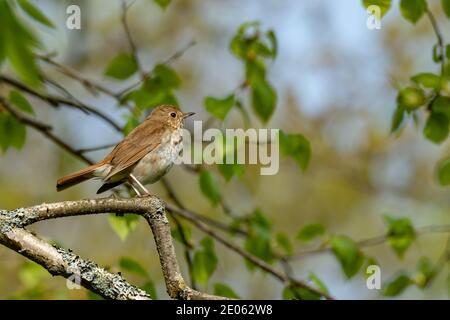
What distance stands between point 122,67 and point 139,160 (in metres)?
0.75

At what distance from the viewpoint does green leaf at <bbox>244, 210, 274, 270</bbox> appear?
5.69m

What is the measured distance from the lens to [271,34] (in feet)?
16.3

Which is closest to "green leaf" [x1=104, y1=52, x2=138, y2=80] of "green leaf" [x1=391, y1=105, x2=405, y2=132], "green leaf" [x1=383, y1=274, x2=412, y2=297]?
"green leaf" [x1=391, y1=105, x2=405, y2=132]

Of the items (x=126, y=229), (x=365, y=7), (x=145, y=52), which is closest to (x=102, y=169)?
(x=126, y=229)

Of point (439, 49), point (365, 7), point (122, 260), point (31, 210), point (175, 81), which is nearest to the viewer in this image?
point (31, 210)

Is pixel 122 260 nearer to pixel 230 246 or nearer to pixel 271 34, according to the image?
pixel 230 246

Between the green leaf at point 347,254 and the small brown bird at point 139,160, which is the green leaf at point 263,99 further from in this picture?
the green leaf at point 347,254

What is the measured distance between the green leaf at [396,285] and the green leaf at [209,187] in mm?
1399

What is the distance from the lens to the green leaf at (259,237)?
18.7 ft

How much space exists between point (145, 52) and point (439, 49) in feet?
31.6

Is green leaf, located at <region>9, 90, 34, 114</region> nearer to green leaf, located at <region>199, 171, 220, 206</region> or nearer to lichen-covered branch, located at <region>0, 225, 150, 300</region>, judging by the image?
green leaf, located at <region>199, 171, 220, 206</region>

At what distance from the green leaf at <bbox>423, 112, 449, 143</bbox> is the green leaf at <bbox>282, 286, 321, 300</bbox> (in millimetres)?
1278

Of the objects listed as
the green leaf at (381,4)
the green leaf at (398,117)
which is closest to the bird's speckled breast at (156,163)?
the green leaf at (398,117)

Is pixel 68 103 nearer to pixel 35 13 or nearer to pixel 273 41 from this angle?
pixel 273 41
